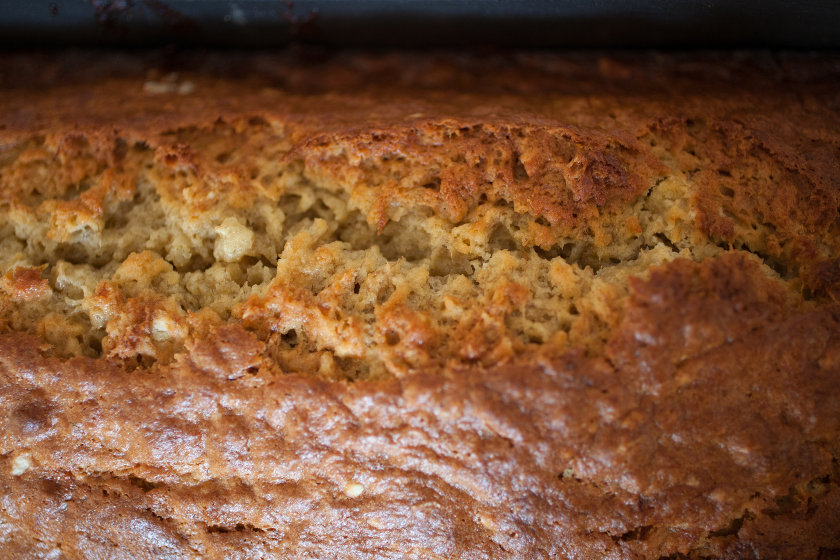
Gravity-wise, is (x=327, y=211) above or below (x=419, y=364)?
above

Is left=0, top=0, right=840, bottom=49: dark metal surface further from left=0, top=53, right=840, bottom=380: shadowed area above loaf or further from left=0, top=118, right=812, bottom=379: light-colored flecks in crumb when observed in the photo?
left=0, top=118, right=812, bottom=379: light-colored flecks in crumb

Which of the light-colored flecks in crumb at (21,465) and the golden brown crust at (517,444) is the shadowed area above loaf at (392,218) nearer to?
the golden brown crust at (517,444)

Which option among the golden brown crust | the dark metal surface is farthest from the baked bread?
the dark metal surface

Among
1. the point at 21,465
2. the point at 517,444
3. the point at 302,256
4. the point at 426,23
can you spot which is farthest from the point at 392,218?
the point at 21,465

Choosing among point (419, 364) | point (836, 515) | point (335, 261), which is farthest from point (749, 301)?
point (335, 261)

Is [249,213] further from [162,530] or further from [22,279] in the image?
[162,530]

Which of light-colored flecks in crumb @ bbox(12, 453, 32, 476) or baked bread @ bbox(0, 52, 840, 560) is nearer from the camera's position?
baked bread @ bbox(0, 52, 840, 560)
